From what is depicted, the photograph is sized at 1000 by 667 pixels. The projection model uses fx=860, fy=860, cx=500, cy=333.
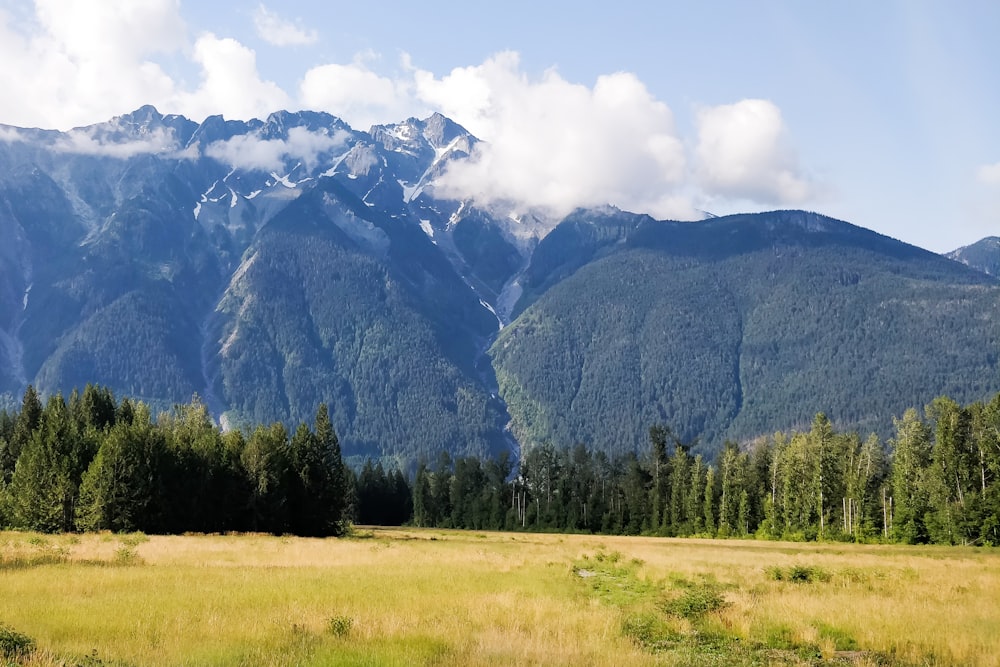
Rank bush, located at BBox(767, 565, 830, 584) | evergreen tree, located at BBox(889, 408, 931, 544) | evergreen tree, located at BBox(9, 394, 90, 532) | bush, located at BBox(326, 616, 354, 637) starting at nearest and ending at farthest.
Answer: bush, located at BBox(326, 616, 354, 637) < bush, located at BBox(767, 565, 830, 584) < evergreen tree, located at BBox(9, 394, 90, 532) < evergreen tree, located at BBox(889, 408, 931, 544)

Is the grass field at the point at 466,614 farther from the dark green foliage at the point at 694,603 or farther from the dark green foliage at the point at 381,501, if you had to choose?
the dark green foliage at the point at 381,501

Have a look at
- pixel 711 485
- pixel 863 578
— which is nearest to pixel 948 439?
pixel 711 485

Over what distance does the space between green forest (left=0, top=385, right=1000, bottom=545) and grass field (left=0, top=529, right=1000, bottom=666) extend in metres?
27.7

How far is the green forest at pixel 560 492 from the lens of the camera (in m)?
66.8

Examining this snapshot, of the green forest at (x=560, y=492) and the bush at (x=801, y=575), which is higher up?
the green forest at (x=560, y=492)

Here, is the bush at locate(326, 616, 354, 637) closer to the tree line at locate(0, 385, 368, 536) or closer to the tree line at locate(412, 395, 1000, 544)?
the tree line at locate(0, 385, 368, 536)

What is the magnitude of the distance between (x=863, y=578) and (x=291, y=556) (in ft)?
92.7

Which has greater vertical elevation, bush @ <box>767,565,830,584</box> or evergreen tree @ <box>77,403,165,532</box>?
evergreen tree @ <box>77,403,165,532</box>

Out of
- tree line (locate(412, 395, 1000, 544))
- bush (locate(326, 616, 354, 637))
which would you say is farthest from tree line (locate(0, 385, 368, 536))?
tree line (locate(412, 395, 1000, 544))

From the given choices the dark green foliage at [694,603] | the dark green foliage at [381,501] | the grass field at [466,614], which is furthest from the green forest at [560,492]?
the dark green foliage at [694,603]

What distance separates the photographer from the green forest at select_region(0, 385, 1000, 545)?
66.8m

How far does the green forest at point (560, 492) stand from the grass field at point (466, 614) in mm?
27668

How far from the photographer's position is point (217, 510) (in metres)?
77.1

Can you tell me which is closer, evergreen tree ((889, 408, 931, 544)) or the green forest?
the green forest
